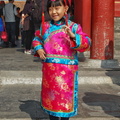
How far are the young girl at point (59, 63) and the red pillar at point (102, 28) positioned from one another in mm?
3478

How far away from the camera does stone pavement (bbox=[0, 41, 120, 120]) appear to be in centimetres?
→ 382

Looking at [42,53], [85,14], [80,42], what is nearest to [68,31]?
[80,42]

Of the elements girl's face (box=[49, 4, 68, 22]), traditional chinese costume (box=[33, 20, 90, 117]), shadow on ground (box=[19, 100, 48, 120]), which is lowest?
shadow on ground (box=[19, 100, 48, 120])

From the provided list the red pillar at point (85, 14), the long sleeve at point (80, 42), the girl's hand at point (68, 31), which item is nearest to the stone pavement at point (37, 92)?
the long sleeve at point (80, 42)

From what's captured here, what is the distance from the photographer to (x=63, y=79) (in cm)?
292

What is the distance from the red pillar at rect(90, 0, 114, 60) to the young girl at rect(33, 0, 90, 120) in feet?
11.4

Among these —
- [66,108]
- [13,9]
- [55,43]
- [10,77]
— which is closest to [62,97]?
[66,108]

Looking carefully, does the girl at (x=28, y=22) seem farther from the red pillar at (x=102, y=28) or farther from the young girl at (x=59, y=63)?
the young girl at (x=59, y=63)

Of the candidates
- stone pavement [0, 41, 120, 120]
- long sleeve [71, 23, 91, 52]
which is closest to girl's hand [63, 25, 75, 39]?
long sleeve [71, 23, 91, 52]

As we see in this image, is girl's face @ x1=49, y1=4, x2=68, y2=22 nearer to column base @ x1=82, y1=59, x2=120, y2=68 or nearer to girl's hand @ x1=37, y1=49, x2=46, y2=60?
girl's hand @ x1=37, y1=49, x2=46, y2=60

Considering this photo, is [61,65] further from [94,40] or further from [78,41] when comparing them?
[94,40]

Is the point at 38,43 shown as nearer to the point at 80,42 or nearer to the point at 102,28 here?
the point at 80,42

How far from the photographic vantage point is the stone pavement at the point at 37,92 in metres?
3.82

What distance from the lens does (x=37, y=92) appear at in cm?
488
